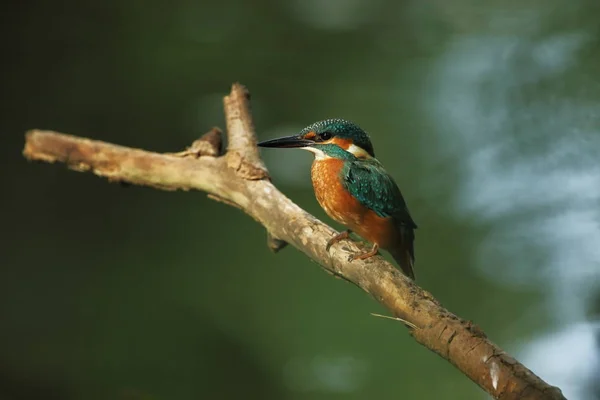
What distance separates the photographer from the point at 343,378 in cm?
309

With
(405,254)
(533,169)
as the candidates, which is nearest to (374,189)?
(405,254)

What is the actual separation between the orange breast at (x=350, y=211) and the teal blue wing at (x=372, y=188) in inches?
0.6

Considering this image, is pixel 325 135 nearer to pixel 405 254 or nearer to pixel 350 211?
pixel 350 211

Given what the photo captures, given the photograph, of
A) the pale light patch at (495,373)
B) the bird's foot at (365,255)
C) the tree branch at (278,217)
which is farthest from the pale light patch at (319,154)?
the pale light patch at (495,373)

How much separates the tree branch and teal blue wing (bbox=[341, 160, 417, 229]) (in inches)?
4.7

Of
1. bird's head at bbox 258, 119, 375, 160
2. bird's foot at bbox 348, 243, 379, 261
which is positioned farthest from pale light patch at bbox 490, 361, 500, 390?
bird's head at bbox 258, 119, 375, 160

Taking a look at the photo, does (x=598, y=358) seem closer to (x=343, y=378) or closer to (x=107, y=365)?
(x=343, y=378)

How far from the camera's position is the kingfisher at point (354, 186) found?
1863mm

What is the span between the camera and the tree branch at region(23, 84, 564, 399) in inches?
53.3

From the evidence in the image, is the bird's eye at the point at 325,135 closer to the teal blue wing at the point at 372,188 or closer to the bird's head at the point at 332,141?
the bird's head at the point at 332,141

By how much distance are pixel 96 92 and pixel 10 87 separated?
0.48 m

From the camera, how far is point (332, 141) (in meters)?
1.93

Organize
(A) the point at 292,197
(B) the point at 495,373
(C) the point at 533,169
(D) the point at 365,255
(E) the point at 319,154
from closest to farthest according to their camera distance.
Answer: (B) the point at 495,373 → (D) the point at 365,255 → (E) the point at 319,154 → (C) the point at 533,169 → (A) the point at 292,197

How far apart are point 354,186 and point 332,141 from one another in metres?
0.15
